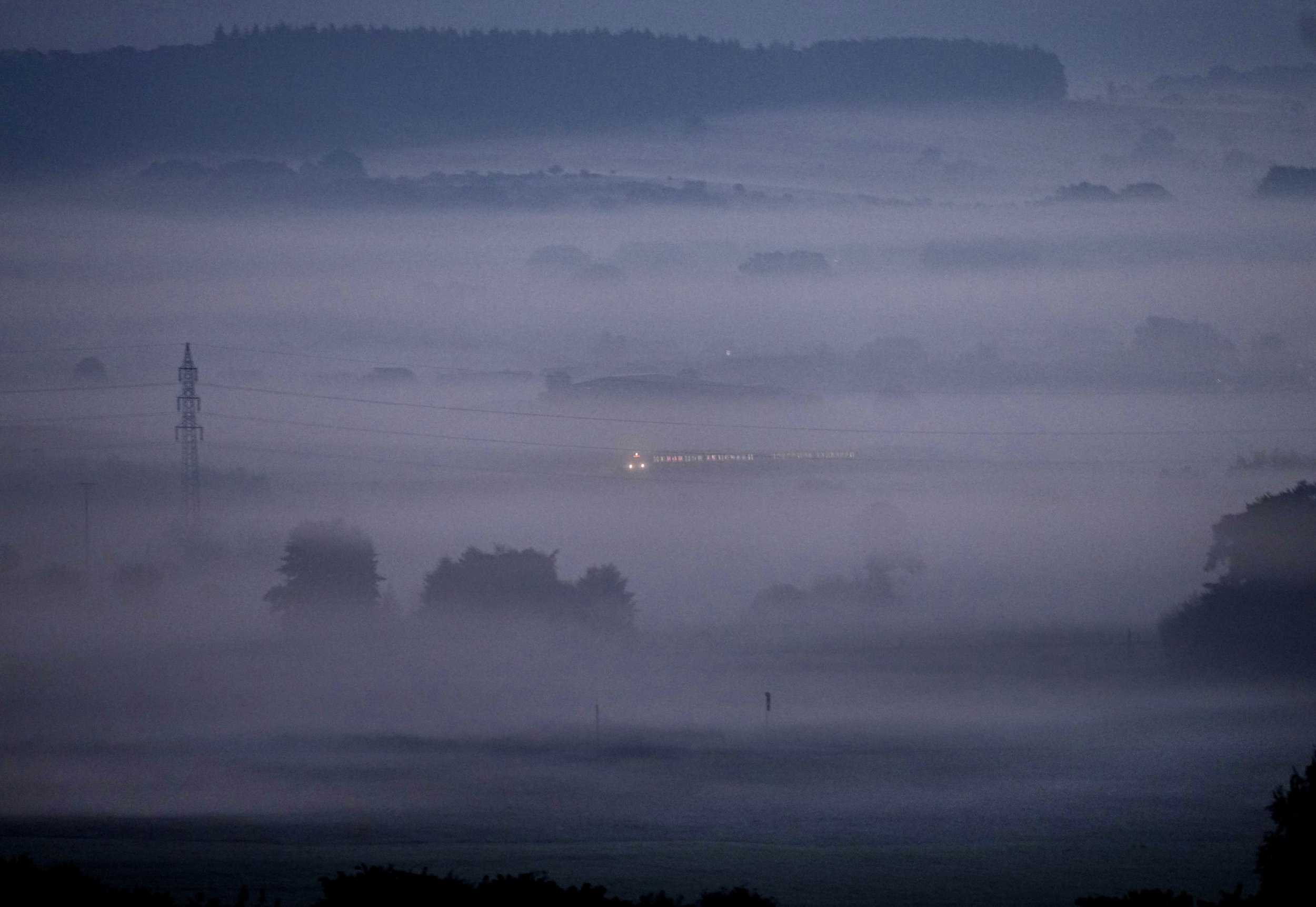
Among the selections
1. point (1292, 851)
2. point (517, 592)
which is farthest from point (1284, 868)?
point (517, 592)

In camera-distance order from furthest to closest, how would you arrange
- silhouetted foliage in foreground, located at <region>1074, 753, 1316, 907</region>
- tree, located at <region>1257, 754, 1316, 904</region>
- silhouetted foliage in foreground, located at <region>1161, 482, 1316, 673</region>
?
1. silhouetted foliage in foreground, located at <region>1161, 482, 1316, 673</region>
2. tree, located at <region>1257, 754, 1316, 904</region>
3. silhouetted foliage in foreground, located at <region>1074, 753, 1316, 907</region>

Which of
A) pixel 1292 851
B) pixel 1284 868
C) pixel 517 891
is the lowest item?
pixel 517 891

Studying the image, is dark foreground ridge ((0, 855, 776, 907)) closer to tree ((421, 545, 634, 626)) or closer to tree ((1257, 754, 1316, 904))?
tree ((1257, 754, 1316, 904))

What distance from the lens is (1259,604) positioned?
6328cm

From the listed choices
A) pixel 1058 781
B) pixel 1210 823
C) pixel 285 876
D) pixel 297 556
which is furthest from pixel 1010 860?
pixel 297 556

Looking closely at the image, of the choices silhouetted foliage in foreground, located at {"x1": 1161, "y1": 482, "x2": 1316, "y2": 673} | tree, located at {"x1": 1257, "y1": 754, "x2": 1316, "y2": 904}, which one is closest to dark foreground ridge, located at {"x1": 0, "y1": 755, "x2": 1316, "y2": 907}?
tree, located at {"x1": 1257, "y1": 754, "x2": 1316, "y2": 904}

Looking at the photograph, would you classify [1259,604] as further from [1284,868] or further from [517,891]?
[517,891]

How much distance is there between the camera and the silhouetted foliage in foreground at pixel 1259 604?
6253 cm

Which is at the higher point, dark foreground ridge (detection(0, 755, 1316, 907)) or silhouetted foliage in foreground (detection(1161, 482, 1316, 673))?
silhouetted foliage in foreground (detection(1161, 482, 1316, 673))

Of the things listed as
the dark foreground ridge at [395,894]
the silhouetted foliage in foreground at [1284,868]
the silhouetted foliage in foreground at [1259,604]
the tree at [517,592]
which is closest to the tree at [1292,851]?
the silhouetted foliage in foreground at [1284,868]

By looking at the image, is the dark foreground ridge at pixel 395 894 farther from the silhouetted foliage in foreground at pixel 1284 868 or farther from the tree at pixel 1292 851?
the tree at pixel 1292 851

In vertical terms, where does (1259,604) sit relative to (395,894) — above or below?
above

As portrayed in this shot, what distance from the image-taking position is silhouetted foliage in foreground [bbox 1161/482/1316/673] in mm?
62531

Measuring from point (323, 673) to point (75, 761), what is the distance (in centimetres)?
2077
